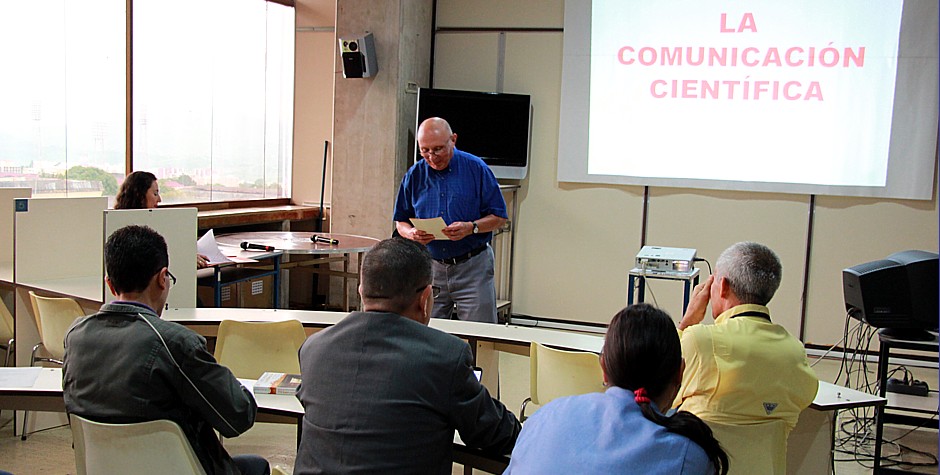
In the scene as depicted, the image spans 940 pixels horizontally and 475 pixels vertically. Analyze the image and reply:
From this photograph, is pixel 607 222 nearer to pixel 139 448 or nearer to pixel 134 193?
pixel 134 193

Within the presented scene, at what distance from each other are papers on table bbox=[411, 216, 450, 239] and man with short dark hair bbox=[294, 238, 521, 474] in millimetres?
2075

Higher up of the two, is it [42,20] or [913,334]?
[42,20]

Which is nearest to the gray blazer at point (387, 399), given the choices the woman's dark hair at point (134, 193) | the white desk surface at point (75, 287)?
the white desk surface at point (75, 287)

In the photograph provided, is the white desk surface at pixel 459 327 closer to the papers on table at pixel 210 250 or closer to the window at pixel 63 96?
the papers on table at pixel 210 250

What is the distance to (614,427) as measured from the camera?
147cm

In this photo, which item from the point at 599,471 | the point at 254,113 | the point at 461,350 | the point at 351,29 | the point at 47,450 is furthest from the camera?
the point at 254,113

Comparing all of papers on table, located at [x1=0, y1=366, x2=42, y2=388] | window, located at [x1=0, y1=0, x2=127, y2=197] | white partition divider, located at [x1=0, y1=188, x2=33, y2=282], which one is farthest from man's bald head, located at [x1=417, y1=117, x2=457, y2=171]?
window, located at [x1=0, y1=0, x2=127, y2=197]

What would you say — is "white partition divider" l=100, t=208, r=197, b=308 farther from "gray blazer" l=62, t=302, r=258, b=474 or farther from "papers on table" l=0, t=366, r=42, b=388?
"gray blazer" l=62, t=302, r=258, b=474

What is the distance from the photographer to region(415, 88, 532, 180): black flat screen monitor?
684 cm

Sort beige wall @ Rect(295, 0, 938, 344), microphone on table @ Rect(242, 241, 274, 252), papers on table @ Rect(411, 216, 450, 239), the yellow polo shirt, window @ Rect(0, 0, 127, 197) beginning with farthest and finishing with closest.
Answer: beige wall @ Rect(295, 0, 938, 344) < microphone on table @ Rect(242, 241, 274, 252) < window @ Rect(0, 0, 127, 197) < papers on table @ Rect(411, 216, 450, 239) < the yellow polo shirt

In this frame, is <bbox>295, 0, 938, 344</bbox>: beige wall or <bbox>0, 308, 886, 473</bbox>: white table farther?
<bbox>295, 0, 938, 344</bbox>: beige wall

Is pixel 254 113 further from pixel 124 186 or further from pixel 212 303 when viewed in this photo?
pixel 124 186

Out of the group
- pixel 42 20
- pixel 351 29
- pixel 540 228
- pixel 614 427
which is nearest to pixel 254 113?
pixel 351 29

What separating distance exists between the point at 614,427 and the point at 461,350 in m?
0.55
